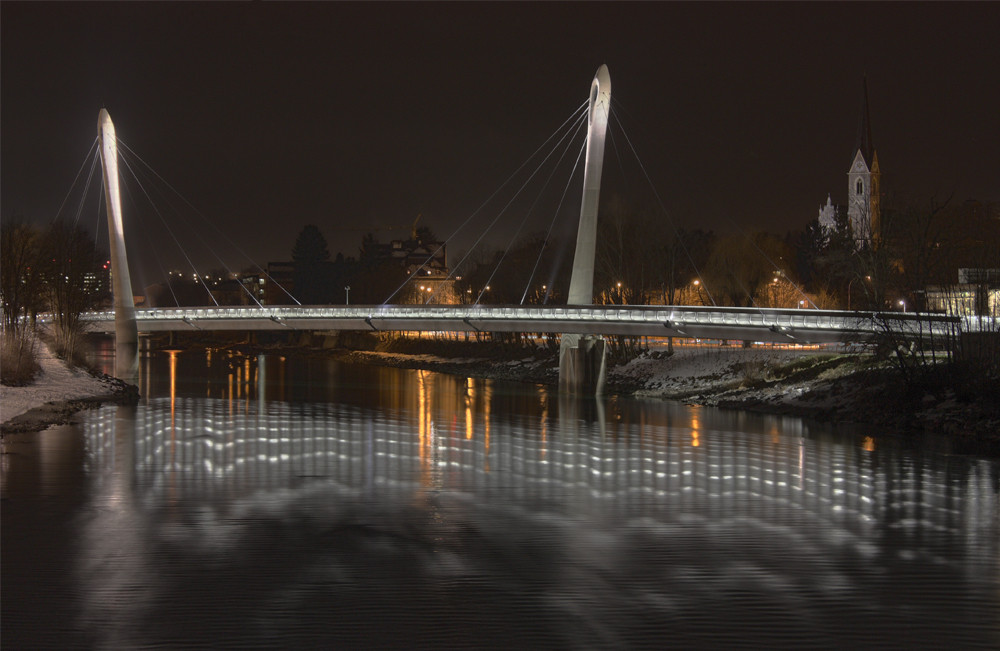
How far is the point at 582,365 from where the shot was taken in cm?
5556

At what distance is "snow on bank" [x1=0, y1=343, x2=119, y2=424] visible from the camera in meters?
36.2

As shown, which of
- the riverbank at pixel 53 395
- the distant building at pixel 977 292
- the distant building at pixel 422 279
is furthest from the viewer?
the distant building at pixel 422 279

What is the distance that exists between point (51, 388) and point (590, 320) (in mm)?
26094

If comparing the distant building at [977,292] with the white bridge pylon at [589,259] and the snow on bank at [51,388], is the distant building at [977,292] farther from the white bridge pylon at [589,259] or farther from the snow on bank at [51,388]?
the snow on bank at [51,388]

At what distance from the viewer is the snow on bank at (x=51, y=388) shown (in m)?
36.2

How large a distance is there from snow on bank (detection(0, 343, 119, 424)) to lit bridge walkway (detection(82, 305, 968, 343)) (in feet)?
41.0

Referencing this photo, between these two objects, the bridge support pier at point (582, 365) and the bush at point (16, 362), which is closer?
the bush at point (16, 362)

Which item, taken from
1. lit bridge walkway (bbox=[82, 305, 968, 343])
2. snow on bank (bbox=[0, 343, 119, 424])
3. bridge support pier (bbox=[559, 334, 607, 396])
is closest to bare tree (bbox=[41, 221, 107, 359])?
snow on bank (bbox=[0, 343, 119, 424])

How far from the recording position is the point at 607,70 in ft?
180

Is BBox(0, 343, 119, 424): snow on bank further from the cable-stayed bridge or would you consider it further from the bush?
the cable-stayed bridge

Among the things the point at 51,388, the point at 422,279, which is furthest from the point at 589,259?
the point at 422,279

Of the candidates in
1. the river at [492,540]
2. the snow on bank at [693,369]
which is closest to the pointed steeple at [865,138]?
the snow on bank at [693,369]

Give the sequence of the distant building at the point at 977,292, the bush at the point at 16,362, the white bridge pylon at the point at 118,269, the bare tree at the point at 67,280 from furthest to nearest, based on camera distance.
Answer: the white bridge pylon at the point at 118,269 → the bare tree at the point at 67,280 → the distant building at the point at 977,292 → the bush at the point at 16,362

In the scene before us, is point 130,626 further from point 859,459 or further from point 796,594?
point 859,459
